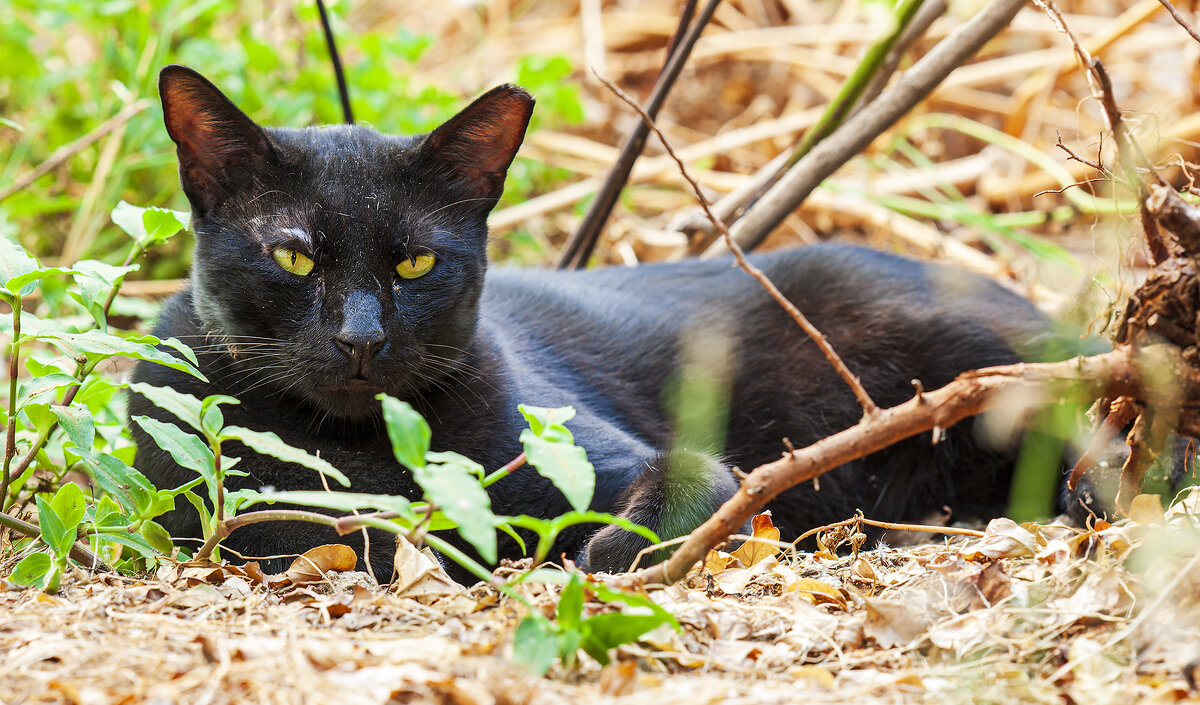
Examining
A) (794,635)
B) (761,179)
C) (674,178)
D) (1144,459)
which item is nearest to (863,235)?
(674,178)

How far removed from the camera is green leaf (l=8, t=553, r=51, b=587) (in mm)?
1531

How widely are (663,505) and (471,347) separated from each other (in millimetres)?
617

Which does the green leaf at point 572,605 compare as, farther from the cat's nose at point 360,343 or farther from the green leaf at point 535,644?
the cat's nose at point 360,343

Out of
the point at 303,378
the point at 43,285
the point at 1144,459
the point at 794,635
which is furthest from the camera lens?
the point at 43,285

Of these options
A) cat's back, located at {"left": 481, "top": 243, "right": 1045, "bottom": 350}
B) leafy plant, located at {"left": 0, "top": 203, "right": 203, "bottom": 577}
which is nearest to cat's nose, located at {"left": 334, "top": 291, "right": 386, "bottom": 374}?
leafy plant, located at {"left": 0, "top": 203, "right": 203, "bottom": 577}

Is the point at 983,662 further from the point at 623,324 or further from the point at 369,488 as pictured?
the point at 623,324

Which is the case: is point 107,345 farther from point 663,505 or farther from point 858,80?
point 858,80

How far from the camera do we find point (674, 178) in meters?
4.60

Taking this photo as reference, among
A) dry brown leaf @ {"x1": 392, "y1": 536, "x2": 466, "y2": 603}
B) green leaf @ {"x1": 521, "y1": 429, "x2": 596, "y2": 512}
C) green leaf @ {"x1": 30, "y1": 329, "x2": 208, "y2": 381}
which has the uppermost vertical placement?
green leaf @ {"x1": 30, "y1": 329, "x2": 208, "y2": 381}

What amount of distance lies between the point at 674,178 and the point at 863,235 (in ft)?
3.03

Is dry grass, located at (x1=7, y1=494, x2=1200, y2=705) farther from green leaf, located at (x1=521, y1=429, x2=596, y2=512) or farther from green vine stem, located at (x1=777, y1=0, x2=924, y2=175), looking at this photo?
green vine stem, located at (x1=777, y1=0, x2=924, y2=175)

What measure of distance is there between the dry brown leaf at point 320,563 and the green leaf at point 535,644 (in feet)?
2.11

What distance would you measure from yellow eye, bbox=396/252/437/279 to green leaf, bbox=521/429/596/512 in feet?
2.75

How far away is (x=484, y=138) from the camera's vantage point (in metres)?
A: 2.19
